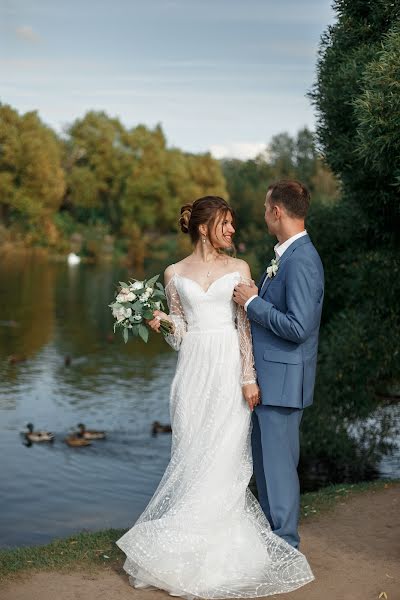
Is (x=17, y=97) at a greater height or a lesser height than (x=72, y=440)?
greater

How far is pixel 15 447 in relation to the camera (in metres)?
16.0

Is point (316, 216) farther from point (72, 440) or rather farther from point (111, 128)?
point (111, 128)

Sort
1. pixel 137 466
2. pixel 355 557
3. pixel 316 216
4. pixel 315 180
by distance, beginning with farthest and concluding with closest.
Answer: pixel 315 180, pixel 137 466, pixel 316 216, pixel 355 557

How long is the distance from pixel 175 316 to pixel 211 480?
117 centimetres

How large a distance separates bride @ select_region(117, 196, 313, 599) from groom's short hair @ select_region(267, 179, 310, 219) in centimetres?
34

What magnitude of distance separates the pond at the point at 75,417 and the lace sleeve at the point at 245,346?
5919mm

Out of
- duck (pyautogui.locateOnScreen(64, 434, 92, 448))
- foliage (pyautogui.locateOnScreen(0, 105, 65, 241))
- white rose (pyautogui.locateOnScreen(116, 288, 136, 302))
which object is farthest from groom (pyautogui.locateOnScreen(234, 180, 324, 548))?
foliage (pyautogui.locateOnScreen(0, 105, 65, 241))

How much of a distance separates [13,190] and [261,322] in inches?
2657

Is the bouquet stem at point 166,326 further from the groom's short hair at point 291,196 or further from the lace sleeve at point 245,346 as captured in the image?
the groom's short hair at point 291,196

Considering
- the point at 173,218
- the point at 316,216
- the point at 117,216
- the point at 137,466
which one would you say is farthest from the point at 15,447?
the point at 117,216

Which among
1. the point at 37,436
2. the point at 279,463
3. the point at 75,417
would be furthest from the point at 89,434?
the point at 279,463

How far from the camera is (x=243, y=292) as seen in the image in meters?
6.13

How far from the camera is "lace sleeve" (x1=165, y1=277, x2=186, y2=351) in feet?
21.1

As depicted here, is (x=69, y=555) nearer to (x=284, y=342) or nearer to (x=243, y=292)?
(x=284, y=342)
